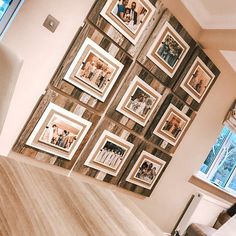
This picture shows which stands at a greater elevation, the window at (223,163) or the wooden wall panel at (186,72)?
the wooden wall panel at (186,72)

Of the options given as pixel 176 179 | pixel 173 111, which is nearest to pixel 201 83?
pixel 173 111

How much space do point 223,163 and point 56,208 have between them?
13.4ft

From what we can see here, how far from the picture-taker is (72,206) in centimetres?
74

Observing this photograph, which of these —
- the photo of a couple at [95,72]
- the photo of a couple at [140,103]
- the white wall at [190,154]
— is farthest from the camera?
the white wall at [190,154]

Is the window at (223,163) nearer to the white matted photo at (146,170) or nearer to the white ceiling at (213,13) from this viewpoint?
the white matted photo at (146,170)

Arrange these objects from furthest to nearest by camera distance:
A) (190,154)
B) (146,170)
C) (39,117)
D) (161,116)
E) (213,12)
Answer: (190,154), (146,170), (161,116), (213,12), (39,117)

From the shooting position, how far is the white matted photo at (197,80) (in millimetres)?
2940

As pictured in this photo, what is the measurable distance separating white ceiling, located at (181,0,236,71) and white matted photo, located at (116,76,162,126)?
907mm

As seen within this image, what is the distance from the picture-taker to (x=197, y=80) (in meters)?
3.03

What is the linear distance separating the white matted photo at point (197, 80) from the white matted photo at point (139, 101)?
0.40 metres

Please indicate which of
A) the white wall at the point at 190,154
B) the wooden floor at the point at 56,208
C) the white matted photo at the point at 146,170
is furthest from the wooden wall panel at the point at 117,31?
the wooden floor at the point at 56,208

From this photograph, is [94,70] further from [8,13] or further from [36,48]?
[8,13]

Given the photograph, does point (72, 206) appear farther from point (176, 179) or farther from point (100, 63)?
point (176, 179)

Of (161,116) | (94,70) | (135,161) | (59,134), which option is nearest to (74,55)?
(94,70)
